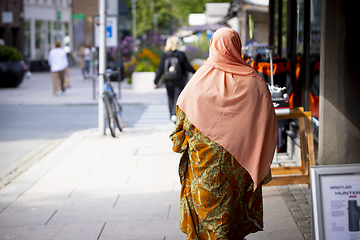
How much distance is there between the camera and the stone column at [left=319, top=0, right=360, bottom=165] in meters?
4.60

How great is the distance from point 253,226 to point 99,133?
22.3ft

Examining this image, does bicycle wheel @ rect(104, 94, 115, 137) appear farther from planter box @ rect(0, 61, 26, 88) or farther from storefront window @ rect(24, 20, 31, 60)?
storefront window @ rect(24, 20, 31, 60)


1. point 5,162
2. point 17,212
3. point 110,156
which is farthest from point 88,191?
point 5,162

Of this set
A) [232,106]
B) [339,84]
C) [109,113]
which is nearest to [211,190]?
[232,106]

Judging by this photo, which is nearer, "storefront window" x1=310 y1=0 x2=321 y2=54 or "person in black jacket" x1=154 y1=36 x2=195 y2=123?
"storefront window" x1=310 y1=0 x2=321 y2=54

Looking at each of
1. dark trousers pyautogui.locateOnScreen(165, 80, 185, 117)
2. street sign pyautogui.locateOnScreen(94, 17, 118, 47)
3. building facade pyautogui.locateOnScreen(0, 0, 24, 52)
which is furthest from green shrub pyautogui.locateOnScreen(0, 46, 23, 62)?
dark trousers pyautogui.locateOnScreen(165, 80, 185, 117)

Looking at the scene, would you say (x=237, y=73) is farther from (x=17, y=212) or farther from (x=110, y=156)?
(x=110, y=156)

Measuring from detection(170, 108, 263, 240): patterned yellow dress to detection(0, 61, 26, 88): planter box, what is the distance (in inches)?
753

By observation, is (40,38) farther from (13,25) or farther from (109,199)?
(109,199)

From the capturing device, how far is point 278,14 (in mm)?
8523

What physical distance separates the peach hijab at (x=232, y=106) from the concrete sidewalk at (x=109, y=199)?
4.12 feet

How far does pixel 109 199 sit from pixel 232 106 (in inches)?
109

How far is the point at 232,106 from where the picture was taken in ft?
11.7

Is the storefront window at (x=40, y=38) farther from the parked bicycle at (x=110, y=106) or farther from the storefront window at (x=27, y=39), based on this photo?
the parked bicycle at (x=110, y=106)
